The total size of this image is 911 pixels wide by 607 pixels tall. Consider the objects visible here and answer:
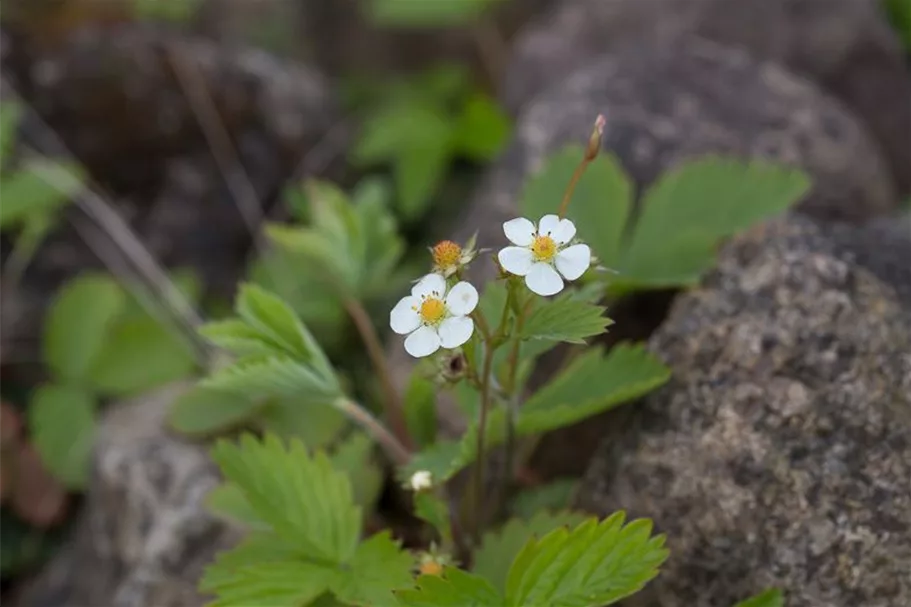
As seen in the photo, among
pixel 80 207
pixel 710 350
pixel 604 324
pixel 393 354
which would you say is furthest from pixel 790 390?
pixel 80 207

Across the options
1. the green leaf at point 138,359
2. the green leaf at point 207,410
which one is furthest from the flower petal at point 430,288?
the green leaf at point 138,359

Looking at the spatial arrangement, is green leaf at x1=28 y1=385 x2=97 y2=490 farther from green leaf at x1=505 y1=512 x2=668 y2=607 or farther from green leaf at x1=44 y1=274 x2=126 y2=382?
green leaf at x1=505 y1=512 x2=668 y2=607

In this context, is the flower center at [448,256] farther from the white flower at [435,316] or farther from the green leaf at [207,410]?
the green leaf at [207,410]

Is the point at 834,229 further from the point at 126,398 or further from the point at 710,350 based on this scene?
the point at 126,398

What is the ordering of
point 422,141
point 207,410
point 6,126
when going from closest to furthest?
1. point 207,410
2. point 6,126
3. point 422,141

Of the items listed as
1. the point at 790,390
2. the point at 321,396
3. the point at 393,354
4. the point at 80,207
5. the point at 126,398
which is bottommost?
the point at 790,390

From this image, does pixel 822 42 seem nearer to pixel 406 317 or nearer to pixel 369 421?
pixel 369 421

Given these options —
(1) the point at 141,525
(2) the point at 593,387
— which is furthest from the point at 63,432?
(2) the point at 593,387
